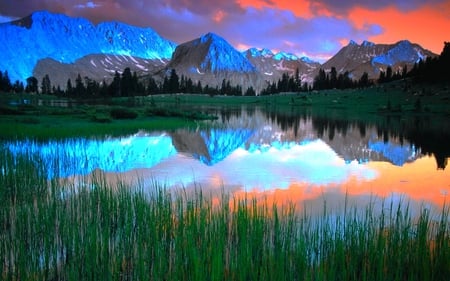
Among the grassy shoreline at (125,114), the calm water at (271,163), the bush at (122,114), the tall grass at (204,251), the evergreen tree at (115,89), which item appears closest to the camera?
the tall grass at (204,251)

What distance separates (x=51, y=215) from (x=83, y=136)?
2563 cm

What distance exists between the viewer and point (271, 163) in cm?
2905

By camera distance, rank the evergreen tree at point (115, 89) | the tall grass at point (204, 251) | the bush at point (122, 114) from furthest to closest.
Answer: the evergreen tree at point (115, 89) < the bush at point (122, 114) < the tall grass at point (204, 251)

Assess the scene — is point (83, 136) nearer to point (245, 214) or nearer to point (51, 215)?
point (51, 215)

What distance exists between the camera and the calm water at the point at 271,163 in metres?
19.9

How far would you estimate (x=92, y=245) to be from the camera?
8492 millimetres

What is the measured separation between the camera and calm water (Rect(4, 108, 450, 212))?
1994 cm

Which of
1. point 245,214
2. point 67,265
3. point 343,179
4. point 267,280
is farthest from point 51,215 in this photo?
point 343,179

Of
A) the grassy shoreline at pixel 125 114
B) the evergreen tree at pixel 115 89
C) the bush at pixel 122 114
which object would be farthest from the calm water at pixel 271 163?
the evergreen tree at pixel 115 89

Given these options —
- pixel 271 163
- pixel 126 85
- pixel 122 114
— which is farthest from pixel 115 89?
pixel 271 163

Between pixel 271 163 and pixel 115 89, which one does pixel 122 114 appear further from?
pixel 115 89

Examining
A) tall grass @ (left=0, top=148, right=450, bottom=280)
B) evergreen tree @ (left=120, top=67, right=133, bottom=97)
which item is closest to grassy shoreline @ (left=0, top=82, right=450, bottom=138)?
tall grass @ (left=0, top=148, right=450, bottom=280)

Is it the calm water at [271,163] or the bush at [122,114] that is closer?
the calm water at [271,163]

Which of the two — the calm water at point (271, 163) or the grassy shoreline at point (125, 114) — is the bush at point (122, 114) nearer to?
the grassy shoreline at point (125, 114)
